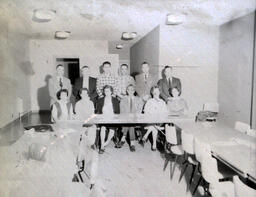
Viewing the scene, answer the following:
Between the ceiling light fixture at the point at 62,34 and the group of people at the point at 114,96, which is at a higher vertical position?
the ceiling light fixture at the point at 62,34

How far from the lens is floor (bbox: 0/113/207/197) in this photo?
1.61 metres

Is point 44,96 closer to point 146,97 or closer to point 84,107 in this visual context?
point 84,107

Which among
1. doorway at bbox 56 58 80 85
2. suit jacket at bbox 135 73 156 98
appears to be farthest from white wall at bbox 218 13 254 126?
doorway at bbox 56 58 80 85

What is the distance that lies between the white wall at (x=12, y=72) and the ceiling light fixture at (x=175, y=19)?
0.99 metres

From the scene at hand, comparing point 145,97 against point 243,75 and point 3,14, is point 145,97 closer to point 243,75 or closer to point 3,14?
point 243,75

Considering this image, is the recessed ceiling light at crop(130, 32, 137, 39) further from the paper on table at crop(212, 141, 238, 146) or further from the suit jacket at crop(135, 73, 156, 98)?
the paper on table at crop(212, 141, 238, 146)

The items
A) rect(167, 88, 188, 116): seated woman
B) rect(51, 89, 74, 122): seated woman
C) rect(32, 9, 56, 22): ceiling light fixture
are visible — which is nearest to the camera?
rect(32, 9, 56, 22): ceiling light fixture

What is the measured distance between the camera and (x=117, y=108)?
1.63 meters

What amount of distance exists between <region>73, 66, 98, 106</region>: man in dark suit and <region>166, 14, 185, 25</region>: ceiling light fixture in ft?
2.20

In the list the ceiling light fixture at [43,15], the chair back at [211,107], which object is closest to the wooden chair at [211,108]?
the chair back at [211,107]

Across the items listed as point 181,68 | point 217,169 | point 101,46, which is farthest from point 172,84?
point 217,169

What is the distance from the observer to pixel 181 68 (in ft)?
5.35

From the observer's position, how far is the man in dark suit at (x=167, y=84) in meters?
1.61

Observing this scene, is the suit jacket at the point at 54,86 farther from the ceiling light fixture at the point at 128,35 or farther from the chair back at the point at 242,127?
the chair back at the point at 242,127
